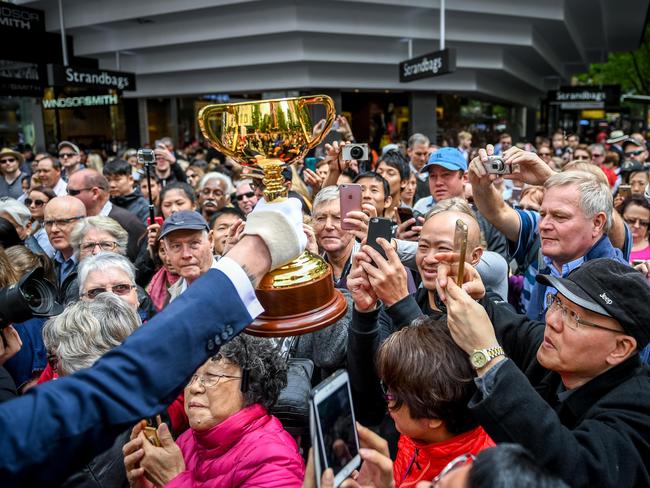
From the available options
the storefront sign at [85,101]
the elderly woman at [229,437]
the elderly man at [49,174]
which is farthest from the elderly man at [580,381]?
the storefront sign at [85,101]

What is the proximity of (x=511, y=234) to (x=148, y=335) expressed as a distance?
2.69 m

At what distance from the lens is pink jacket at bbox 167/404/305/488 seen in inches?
72.4

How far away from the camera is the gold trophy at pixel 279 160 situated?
1434 millimetres

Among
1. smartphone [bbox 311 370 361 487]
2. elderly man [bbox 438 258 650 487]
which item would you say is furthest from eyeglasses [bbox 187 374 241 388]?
elderly man [bbox 438 258 650 487]

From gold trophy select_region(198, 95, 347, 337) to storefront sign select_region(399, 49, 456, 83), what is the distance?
25.3 feet

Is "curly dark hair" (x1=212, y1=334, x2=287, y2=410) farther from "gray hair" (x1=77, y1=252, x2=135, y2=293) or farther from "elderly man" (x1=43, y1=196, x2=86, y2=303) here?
"elderly man" (x1=43, y1=196, x2=86, y2=303)

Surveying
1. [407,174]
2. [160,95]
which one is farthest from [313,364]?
[160,95]

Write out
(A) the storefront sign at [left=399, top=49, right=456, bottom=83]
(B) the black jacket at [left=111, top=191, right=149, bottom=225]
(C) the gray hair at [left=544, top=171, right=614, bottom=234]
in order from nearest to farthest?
(C) the gray hair at [left=544, top=171, right=614, bottom=234] → (B) the black jacket at [left=111, top=191, right=149, bottom=225] → (A) the storefront sign at [left=399, top=49, right=456, bottom=83]

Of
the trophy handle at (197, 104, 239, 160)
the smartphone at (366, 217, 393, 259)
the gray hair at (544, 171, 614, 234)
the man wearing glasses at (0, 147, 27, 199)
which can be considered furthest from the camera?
the man wearing glasses at (0, 147, 27, 199)

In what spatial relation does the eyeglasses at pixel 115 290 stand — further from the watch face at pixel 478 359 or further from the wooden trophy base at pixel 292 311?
the watch face at pixel 478 359

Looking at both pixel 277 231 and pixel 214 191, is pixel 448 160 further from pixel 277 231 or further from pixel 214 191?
pixel 277 231

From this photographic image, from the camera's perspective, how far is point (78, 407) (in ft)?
3.12

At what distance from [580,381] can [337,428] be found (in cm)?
90

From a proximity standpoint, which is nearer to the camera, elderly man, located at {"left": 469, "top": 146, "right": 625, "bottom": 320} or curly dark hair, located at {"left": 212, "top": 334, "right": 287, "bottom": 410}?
curly dark hair, located at {"left": 212, "top": 334, "right": 287, "bottom": 410}
